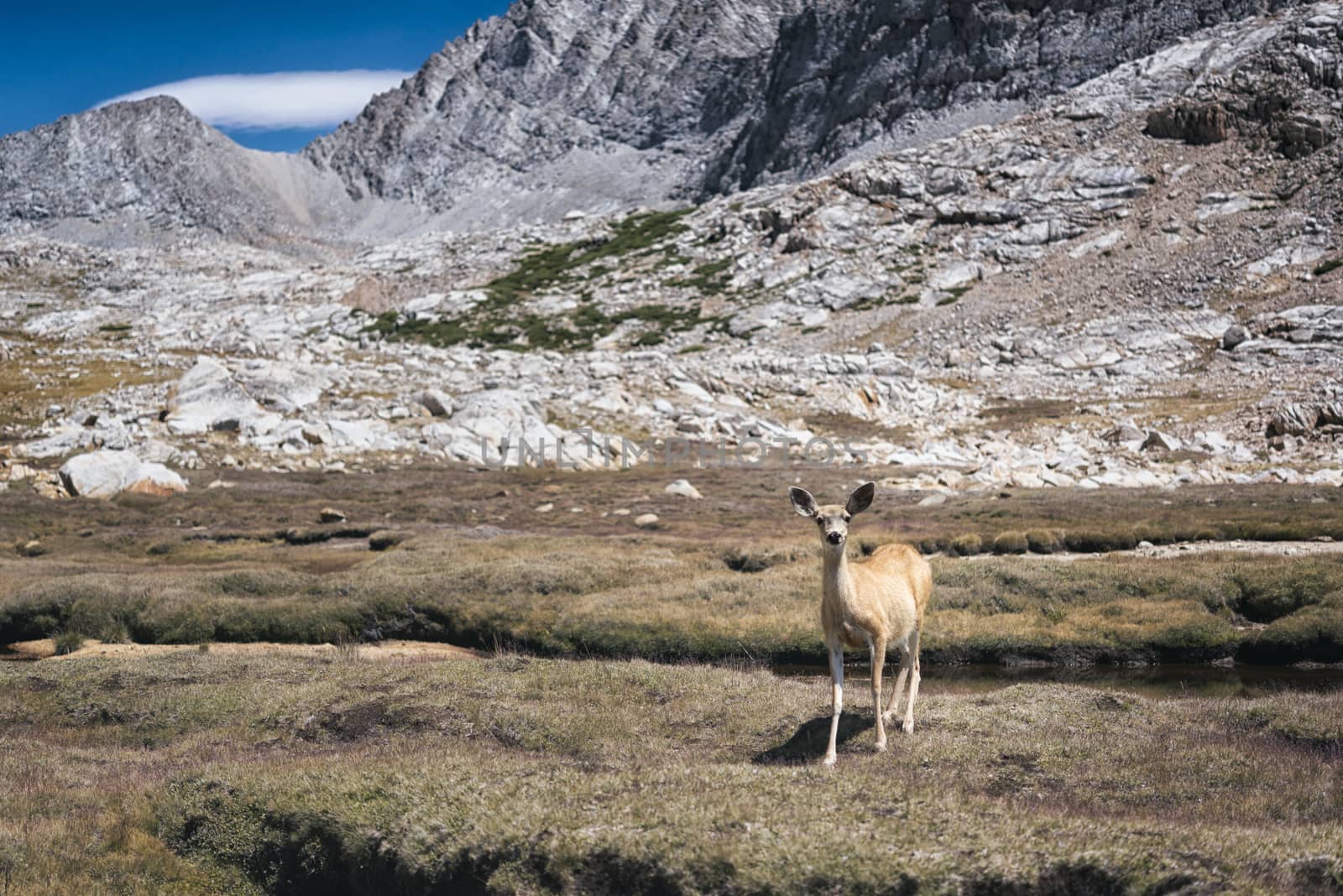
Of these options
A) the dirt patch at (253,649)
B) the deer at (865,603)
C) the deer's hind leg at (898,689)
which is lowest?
the dirt patch at (253,649)

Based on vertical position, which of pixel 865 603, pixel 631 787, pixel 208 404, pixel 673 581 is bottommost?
pixel 673 581

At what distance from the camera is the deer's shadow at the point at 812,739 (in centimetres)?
1305

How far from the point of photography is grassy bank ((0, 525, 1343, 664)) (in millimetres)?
23766

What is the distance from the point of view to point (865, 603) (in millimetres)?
12359

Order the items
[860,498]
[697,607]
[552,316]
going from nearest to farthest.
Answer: [860,498] < [697,607] < [552,316]

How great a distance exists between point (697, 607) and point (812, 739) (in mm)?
12986

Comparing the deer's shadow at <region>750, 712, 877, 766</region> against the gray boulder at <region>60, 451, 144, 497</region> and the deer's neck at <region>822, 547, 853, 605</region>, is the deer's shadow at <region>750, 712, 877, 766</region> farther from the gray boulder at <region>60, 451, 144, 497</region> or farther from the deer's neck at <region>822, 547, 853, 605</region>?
the gray boulder at <region>60, 451, 144, 497</region>

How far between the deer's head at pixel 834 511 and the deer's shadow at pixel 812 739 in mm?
3272

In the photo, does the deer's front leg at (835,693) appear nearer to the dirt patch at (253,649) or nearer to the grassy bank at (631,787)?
the grassy bank at (631,787)

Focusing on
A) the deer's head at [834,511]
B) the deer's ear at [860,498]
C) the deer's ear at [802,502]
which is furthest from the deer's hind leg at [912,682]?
Answer: the deer's ear at [802,502]

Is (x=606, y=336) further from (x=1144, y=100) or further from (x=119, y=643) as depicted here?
(x=119, y=643)

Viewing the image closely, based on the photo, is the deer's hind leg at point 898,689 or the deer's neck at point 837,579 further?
the deer's hind leg at point 898,689

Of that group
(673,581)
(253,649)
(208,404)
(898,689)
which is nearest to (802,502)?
(898,689)

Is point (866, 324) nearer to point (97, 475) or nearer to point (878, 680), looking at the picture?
point (97, 475)
